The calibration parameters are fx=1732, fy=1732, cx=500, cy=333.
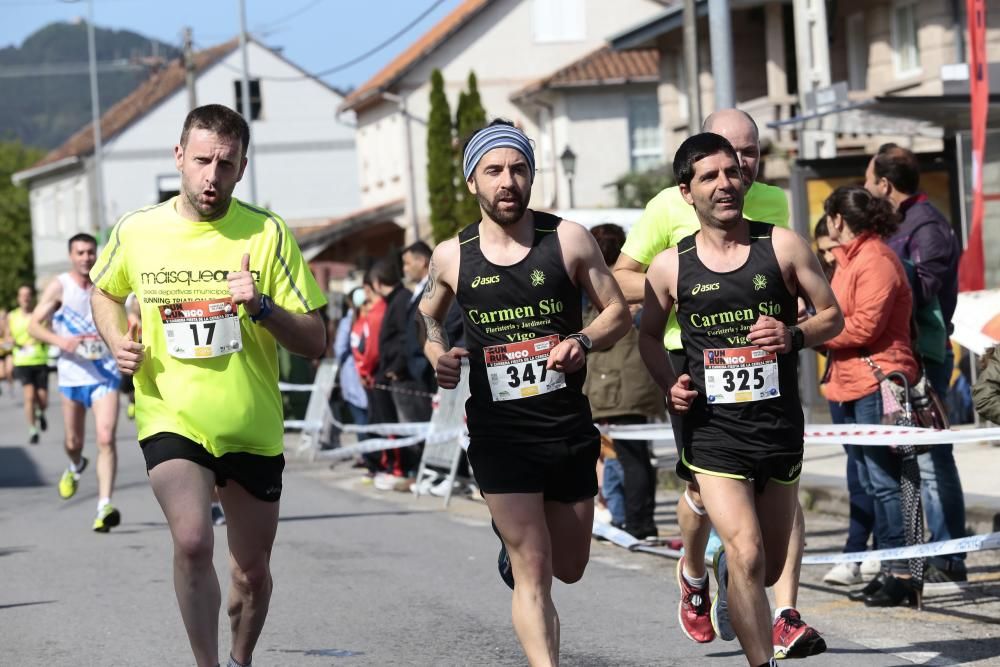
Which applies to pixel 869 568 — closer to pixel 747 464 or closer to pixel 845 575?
pixel 845 575

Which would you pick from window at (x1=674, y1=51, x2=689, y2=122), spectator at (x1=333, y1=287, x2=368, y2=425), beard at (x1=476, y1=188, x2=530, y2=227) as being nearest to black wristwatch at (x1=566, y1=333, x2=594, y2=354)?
beard at (x1=476, y1=188, x2=530, y2=227)

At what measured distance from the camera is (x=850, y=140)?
1209 inches

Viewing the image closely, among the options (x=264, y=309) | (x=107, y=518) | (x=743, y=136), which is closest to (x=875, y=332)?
(x=743, y=136)

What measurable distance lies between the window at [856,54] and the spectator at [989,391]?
25.4m

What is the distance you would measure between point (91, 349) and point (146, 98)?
64.5 metres

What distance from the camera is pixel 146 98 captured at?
74938 millimetres

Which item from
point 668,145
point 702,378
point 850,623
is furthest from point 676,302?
point 668,145

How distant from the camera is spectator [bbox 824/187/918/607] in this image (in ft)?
27.3

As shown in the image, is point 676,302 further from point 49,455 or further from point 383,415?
point 49,455

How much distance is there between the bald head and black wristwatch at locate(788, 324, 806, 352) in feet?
2.95

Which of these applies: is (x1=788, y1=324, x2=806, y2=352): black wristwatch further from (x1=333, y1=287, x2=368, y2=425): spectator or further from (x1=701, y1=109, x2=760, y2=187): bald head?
(x1=333, y1=287, x2=368, y2=425): spectator

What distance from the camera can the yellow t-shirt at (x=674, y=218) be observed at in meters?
7.30

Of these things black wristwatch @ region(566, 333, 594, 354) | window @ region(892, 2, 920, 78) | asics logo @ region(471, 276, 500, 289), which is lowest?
black wristwatch @ region(566, 333, 594, 354)

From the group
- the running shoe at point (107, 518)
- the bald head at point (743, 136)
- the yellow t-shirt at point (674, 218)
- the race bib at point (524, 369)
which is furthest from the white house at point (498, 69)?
the race bib at point (524, 369)
